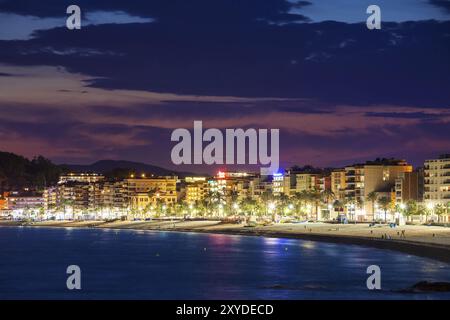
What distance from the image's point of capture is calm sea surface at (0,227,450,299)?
47.9 metres

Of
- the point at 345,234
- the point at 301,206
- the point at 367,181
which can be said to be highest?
the point at 367,181

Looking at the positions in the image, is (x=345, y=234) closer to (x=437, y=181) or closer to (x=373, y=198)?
(x=437, y=181)

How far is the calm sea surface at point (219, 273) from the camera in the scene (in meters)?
47.9

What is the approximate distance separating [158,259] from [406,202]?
72.0 metres

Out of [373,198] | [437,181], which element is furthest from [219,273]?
[373,198]

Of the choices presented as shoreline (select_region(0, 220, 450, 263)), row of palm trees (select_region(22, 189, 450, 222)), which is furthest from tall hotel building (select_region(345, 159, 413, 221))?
shoreline (select_region(0, 220, 450, 263))

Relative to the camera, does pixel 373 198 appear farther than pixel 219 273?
Yes

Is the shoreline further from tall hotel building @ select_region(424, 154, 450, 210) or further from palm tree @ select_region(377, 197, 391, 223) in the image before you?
tall hotel building @ select_region(424, 154, 450, 210)

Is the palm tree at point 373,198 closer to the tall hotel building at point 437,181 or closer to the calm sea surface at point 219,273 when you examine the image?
Result: the tall hotel building at point 437,181

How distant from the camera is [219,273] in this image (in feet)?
197
